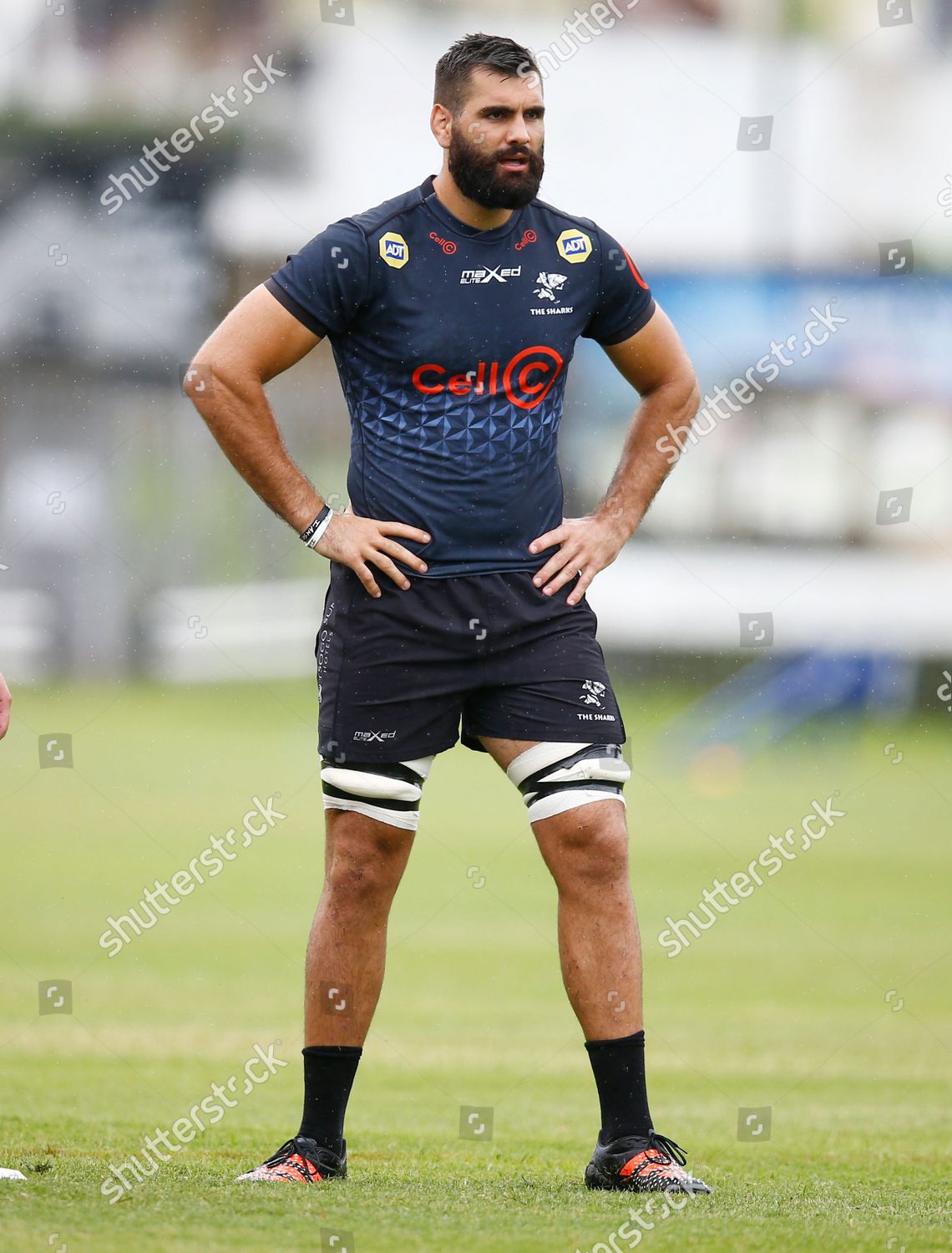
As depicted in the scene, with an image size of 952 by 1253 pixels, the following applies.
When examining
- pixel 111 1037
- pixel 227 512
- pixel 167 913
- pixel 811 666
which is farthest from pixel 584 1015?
pixel 227 512

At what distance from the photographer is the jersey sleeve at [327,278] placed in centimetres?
335

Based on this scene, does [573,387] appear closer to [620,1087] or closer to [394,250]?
[394,250]

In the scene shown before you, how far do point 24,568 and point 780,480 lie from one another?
857 cm

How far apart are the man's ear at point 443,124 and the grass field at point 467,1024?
2.05m

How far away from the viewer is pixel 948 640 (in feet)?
64.9

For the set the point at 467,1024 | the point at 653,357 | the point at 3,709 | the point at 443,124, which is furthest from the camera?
the point at 467,1024

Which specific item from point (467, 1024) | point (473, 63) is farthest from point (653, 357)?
point (467, 1024)

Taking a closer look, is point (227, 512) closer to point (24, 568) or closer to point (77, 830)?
point (24, 568)

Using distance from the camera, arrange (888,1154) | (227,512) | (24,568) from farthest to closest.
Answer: (227,512), (24,568), (888,1154)

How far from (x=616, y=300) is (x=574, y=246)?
0.15 metres

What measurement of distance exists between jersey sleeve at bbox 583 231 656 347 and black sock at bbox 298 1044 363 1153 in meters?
1.56

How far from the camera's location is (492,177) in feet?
11.1

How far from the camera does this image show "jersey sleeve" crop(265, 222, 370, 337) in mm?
A: 3350

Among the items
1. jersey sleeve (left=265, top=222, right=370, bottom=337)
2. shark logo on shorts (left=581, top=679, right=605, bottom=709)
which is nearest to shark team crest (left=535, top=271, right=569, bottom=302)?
jersey sleeve (left=265, top=222, right=370, bottom=337)
